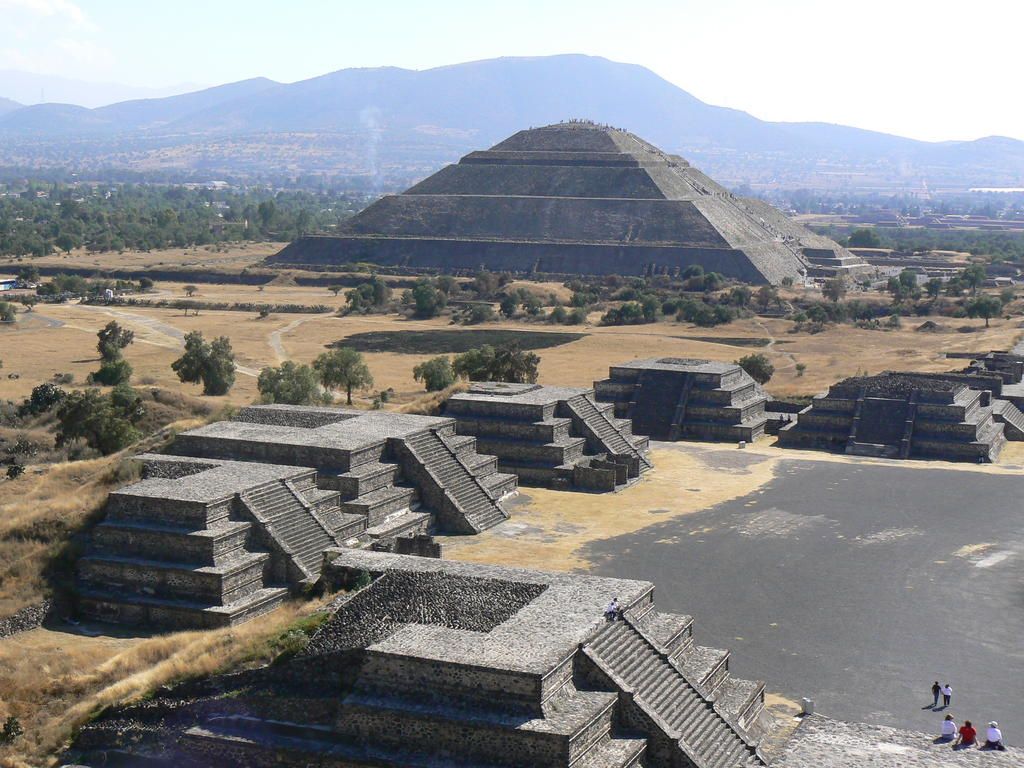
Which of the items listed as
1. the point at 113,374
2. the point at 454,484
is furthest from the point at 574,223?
the point at 454,484

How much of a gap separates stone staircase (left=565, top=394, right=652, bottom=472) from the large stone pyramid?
73777 millimetres

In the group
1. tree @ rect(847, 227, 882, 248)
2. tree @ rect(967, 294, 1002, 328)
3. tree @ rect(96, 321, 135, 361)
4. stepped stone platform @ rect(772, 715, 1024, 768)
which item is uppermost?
stepped stone platform @ rect(772, 715, 1024, 768)

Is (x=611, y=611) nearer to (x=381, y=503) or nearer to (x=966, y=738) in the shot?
(x=966, y=738)

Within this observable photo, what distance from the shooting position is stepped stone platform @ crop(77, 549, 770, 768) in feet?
65.9

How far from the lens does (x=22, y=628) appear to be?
1108 inches

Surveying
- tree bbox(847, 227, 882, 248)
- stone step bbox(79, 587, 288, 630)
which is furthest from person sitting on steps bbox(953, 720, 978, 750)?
tree bbox(847, 227, 882, 248)

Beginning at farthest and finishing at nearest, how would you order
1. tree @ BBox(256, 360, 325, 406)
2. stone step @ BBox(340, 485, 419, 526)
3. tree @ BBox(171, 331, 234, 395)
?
tree @ BBox(171, 331, 234, 395), tree @ BBox(256, 360, 325, 406), stone step @ BBox(340, 485, 419, 526)

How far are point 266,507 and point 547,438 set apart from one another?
44.3 feet

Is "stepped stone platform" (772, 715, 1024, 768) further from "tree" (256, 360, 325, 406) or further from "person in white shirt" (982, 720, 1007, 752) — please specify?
"tree" (256, 360, 325, 406)

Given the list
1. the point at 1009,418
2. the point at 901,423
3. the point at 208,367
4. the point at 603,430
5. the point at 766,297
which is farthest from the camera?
the point at 766,297

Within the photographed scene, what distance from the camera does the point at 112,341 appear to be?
72312mm

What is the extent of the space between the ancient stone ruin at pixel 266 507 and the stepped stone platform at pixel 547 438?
213 centimetres

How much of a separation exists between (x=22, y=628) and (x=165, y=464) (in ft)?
19.2

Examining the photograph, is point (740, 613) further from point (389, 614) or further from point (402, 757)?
point (402, 757)
